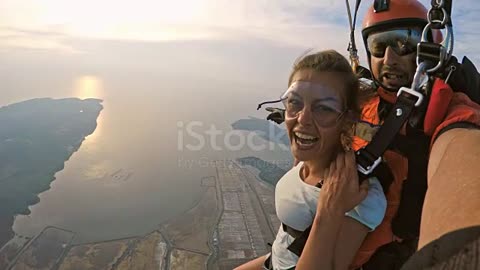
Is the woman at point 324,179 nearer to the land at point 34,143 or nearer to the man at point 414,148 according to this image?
the man at point 414,148

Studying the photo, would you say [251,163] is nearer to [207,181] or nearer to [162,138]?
[207,181]

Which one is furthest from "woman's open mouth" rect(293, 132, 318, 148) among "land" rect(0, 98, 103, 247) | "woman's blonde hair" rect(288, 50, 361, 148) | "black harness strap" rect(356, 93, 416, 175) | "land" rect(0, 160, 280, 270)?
"land" rect(0, 98, 103, 247)

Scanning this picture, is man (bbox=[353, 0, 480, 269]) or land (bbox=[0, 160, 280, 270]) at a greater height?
man (bbox=[353, 0, 480, 269])

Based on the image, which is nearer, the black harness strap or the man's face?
the black harness strap

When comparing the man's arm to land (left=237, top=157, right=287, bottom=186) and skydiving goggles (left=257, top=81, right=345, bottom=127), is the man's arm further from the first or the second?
land (left=237, top=157, right=287, bottom=186)

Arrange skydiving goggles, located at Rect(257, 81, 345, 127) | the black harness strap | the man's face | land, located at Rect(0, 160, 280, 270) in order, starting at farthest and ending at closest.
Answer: land, located at Rect(0, 160, 280, 270) → the man's face → skydiving goggles, located at Rect(257, 81, 345, 127) → the black harness strap

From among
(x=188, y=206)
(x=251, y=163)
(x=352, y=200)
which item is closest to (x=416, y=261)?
(x=352, y=200)

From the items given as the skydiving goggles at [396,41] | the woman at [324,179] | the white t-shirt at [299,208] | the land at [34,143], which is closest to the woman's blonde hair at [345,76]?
the woman at [324,179]
